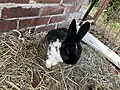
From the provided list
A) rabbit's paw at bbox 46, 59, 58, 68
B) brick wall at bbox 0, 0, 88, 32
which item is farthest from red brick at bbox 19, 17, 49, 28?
rabbit's paw at bbox 46, 59, 58, 68

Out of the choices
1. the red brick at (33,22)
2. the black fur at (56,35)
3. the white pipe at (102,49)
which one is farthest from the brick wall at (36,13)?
the white pipe at (102,49)

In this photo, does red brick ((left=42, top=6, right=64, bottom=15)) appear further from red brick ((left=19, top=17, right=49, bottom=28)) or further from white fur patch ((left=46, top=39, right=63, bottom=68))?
white fur patch ((left=46, top=39, right=63, bottom=68))

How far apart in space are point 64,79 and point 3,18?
0.60 metres

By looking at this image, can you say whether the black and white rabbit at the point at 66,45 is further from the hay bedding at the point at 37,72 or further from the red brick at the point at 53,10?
the red brick at the point at 53,10

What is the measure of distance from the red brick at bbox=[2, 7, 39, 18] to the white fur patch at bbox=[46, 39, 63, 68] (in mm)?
274

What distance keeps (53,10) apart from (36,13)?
18cm

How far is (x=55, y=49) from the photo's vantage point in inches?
65.1

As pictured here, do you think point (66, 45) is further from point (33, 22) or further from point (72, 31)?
point (33, 22)

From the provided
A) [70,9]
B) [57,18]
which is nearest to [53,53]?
[57,18]

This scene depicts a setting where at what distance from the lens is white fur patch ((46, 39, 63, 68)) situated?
1.65 m

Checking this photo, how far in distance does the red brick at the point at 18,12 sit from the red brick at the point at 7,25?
0.15 feet

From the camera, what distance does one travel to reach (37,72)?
1.59m

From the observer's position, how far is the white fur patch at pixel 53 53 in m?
1.65

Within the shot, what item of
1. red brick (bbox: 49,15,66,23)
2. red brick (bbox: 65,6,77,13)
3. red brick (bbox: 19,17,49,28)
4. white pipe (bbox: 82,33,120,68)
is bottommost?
white pipe (bbox: 82,33,120,68)
